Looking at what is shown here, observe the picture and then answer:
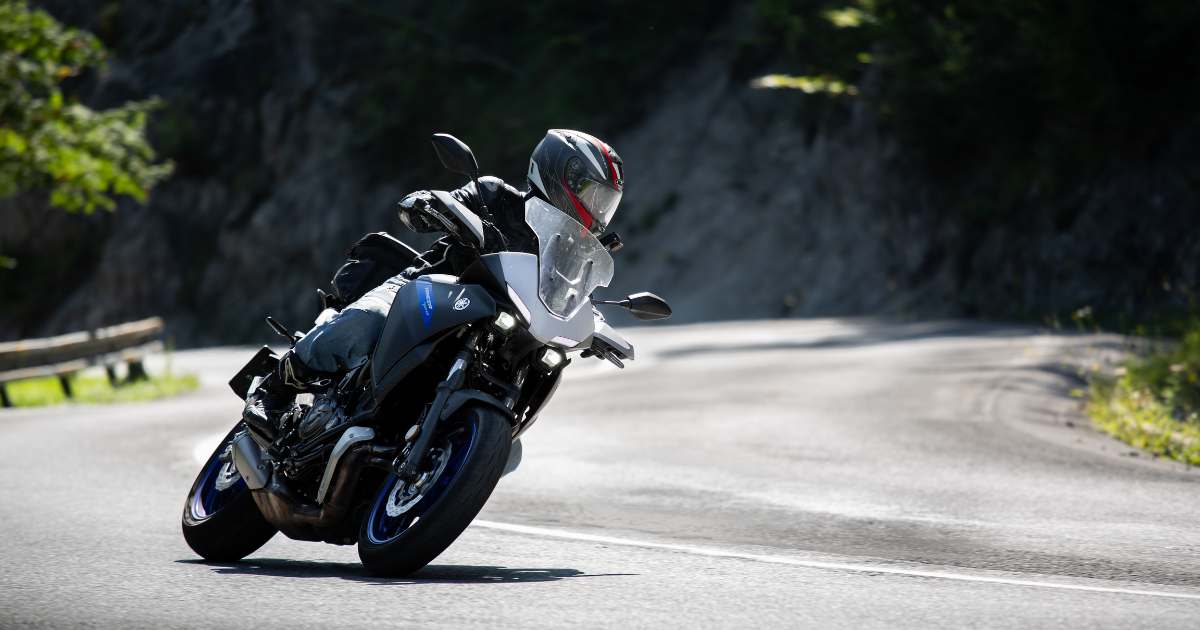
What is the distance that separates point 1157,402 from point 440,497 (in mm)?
8828

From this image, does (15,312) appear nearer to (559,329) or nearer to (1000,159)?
(1000,159)

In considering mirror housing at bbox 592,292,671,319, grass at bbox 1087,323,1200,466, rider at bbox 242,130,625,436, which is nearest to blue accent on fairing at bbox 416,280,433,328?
rider at bbox 242,130,625,436

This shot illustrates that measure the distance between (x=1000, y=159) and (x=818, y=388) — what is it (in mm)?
16789

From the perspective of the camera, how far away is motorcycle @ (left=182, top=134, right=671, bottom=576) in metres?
5.61

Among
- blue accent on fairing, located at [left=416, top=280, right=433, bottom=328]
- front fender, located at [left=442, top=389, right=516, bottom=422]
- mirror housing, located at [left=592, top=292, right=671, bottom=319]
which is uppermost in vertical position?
blue accent on fairing, located at [left=416, top=280, right=433, bottom=328]

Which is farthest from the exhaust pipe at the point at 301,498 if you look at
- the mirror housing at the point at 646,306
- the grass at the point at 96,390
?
the grass at the point at 96,390

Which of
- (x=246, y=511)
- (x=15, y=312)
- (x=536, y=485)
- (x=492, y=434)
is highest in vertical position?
(x=492, y=434)

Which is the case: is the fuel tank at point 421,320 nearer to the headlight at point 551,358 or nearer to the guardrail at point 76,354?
the headlight at point 551,358

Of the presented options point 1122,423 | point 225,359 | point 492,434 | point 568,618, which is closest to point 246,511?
point 492,434

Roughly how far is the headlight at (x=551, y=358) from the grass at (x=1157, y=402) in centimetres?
567

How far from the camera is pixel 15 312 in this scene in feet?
159

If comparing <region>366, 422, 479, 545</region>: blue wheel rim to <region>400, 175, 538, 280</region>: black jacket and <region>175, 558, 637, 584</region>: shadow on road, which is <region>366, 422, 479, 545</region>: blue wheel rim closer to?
<region>175, 558, 637, 584</region>: shadow on road

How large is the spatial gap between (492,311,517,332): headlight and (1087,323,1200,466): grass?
602cm

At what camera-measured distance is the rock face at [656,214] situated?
29.0 meters
